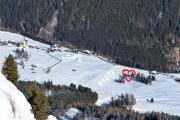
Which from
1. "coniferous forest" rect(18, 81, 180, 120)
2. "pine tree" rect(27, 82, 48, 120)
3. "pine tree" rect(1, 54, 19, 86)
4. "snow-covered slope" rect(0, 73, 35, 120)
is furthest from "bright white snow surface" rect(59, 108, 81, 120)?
"snow-covered slope" rect(0, 73, 35, 120)

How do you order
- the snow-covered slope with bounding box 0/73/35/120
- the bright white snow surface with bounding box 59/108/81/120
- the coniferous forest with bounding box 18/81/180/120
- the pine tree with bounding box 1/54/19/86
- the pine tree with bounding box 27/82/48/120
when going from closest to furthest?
the snow-covered slope with bounding box 0/73/35/120 → the pine tree with bounding box 27/82/48/120 → the pine tree with bounding box 1/54/19/86 → the bright white snow surface with bounding box 59/108/81/120 → the coniferous forest with bounding box 18/81/180/120

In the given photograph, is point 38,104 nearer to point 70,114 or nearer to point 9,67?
point 9,67

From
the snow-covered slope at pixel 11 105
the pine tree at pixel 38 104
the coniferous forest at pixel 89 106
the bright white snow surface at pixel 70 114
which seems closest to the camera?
the snow-covered slope at pixel 11 105

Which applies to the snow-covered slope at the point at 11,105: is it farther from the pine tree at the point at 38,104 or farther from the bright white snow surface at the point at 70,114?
the bright white snow surface at the point at 70,114

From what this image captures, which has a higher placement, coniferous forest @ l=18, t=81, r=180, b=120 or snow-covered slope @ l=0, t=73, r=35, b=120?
snow-covered slope @ l=0, t=73, r=35, b=120

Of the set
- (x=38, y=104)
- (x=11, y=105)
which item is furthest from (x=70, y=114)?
(x=11, y=105)

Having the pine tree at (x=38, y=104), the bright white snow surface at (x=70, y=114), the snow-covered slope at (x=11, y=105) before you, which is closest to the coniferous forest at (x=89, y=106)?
the bright white snow surface at (x=70, y=114)

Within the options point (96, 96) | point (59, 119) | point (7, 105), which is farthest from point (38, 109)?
point (96, 96)

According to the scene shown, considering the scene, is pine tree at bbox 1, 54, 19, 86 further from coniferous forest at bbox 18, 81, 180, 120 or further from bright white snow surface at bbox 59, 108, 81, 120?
bright white snow surface at bbox 59, 108, 81, 120

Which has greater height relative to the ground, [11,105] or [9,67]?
[11,105]
